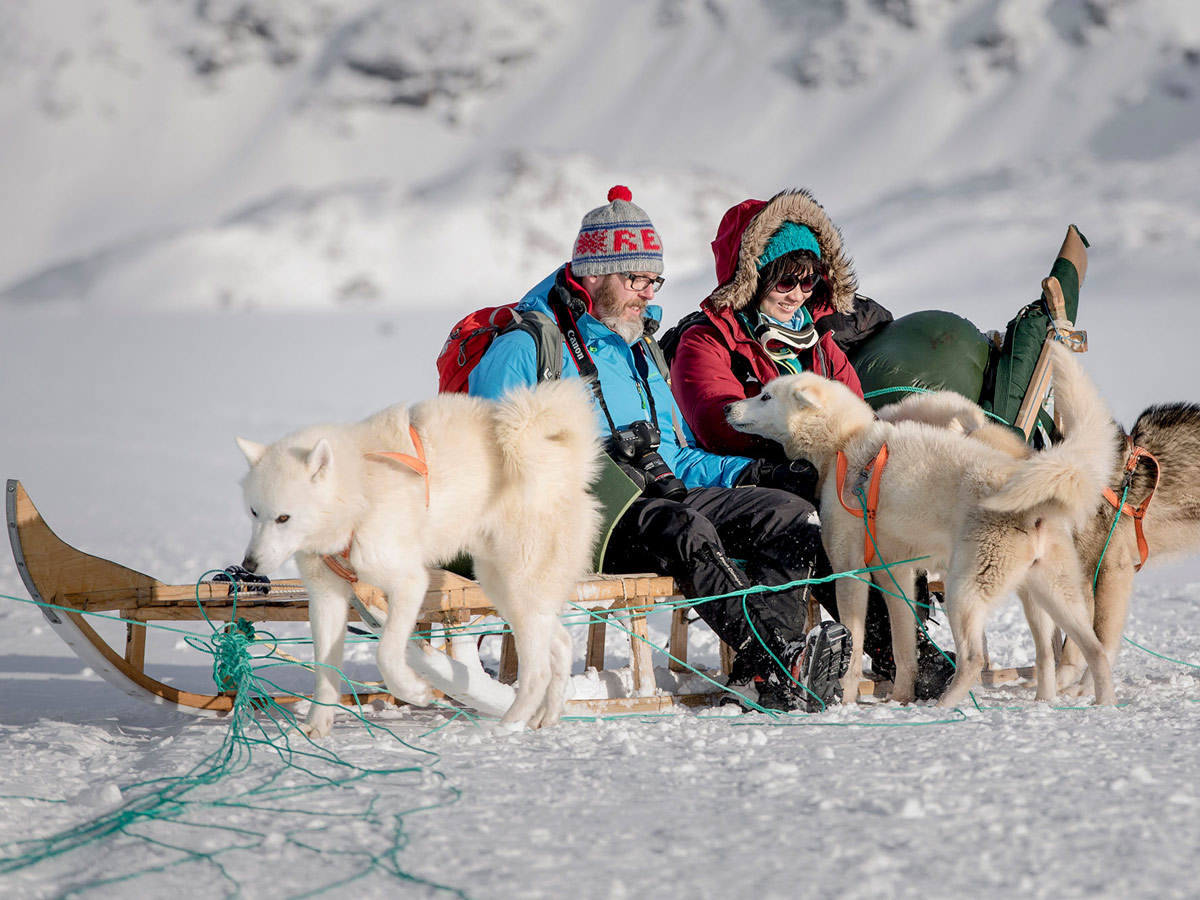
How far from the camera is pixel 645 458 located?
12.4 ft

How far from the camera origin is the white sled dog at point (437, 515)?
283cm

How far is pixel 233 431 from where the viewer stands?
16.4m

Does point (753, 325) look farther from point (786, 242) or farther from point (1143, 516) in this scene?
point (1143, 516)

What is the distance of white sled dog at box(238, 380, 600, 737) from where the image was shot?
2834 millimetres

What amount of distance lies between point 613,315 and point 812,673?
1.48 meters

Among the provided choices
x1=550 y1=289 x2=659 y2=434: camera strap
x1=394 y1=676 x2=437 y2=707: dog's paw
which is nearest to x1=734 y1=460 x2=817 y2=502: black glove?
x1=550 y1=289 x2=659 y2=434: camera strap

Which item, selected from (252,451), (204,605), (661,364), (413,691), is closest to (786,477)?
(661,364)

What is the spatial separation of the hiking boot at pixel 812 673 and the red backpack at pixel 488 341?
3.89ft

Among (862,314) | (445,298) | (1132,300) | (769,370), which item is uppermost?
(445,298)

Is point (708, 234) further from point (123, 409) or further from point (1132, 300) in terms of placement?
point (123, 409)

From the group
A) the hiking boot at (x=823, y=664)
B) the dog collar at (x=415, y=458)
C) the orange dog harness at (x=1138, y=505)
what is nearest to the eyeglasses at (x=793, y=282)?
the orange dog harness at (x=1138, y=505)

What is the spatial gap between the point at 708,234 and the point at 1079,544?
183 feet

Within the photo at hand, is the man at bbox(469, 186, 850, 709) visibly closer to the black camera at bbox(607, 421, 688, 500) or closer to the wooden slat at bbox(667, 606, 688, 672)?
the black camera at bbox(607, 421, 688, 500)

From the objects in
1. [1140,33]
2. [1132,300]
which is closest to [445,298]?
[1132,300]
